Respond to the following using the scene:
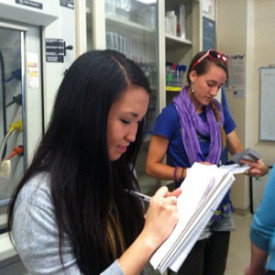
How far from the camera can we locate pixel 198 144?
1.57 meters

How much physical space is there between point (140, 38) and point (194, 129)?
89cm

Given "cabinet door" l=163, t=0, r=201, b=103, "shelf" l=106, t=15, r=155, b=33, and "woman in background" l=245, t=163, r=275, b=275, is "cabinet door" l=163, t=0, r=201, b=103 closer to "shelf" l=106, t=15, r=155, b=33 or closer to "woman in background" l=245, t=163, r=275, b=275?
"shelf" l=106, t=15, r=155, b=33

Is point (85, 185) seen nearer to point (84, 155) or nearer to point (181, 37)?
point (84, 155)

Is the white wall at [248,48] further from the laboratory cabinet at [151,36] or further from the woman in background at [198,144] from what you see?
the woman in background at [198,144]

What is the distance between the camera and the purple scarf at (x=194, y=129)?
1.54 meters

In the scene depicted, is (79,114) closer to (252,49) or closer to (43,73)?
(43,73)

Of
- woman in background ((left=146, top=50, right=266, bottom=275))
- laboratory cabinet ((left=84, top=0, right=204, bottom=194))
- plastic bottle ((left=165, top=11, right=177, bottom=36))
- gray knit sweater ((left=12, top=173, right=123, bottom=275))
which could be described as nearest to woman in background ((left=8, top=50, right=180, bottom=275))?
gray knit sweater ((left=12, top=173, right=123, bottom=275))

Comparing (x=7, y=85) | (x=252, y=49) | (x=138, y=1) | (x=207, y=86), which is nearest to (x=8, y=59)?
(x=7, y=85)

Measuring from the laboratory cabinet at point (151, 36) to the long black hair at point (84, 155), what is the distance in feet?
2.81


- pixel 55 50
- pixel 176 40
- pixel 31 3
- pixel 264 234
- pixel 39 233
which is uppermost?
pixel 176 40

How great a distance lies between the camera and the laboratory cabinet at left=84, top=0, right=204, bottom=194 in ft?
6.08

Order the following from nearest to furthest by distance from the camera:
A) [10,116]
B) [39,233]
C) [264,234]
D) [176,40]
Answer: [39,233] → [264,234] → [10,116] → [176,40]

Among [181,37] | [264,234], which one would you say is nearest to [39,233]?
[264,234]

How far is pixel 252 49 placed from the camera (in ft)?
11.5
